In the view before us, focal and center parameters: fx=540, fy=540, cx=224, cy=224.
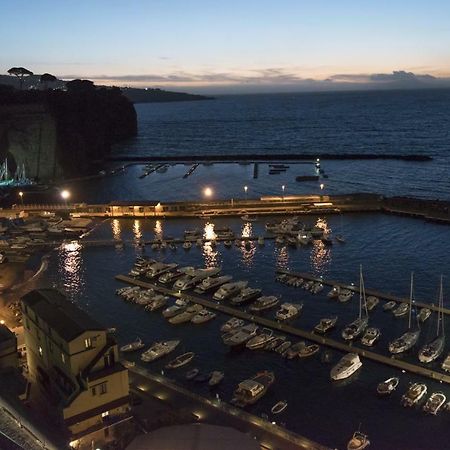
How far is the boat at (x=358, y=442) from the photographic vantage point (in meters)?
22.1

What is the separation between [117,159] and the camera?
121688 millimetres

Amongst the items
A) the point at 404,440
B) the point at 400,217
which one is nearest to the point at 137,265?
the point at 404,440

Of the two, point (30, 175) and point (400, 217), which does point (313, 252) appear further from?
point (30, 175)

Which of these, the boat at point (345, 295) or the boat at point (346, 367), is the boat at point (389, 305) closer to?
the boat at point (345, 295)

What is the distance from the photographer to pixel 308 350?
30266mm

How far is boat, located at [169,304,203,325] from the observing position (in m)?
34.9

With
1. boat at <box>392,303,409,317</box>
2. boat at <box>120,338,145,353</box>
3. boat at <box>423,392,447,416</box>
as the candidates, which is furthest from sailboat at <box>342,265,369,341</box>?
boat at <box>120,338,145,353</box>

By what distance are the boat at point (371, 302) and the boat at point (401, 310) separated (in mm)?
1370

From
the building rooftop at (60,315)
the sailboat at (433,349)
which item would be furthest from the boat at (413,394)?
the building rooftop at (60,315)

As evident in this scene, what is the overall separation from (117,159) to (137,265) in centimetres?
8045

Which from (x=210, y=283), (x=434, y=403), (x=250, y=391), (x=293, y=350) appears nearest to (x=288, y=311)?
(x=293, y=350)

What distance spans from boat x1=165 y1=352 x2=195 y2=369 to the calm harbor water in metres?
0.35

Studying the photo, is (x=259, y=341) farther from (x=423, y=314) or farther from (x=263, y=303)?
(x=423, y=314)

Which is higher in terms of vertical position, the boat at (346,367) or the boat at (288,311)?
the boat at (288,311)
